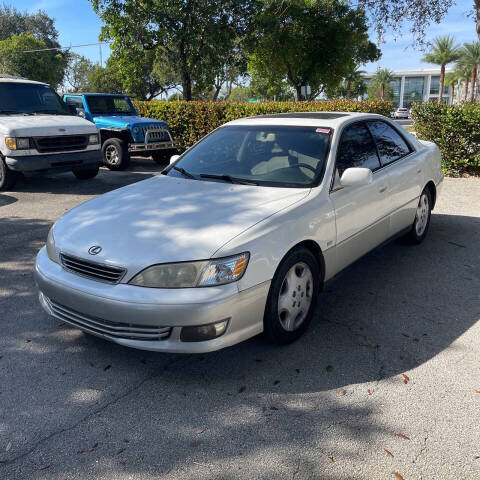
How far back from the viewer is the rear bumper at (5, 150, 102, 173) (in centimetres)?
915

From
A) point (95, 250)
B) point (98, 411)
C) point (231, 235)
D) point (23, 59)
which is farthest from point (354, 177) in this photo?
point (23, 59)

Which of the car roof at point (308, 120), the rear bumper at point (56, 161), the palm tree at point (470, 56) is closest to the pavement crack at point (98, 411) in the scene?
the car roof at point (308, 120)

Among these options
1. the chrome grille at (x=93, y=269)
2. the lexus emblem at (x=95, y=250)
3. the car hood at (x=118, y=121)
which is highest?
the car hood at (x=118, y=121)

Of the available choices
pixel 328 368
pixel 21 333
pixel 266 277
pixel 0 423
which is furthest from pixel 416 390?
pixel 21 333

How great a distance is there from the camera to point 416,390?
3.13 m

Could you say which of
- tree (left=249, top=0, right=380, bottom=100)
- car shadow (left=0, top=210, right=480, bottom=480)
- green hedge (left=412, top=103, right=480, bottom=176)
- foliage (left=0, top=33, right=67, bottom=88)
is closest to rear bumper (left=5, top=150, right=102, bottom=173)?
car shadow (left=0, top=210, right=480, bottom=480)

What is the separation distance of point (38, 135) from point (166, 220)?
6.74 meters

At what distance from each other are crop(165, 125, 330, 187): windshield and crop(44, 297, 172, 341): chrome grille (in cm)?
163

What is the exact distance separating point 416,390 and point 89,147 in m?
8.63

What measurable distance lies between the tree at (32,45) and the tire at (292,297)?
48.0 metres

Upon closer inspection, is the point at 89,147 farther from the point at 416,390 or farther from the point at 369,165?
the point at 416,390

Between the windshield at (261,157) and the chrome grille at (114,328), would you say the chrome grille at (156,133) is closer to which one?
the windshield at (261,157)

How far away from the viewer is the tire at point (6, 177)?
31.1 ft

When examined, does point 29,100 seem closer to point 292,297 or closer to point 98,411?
point 292,297
